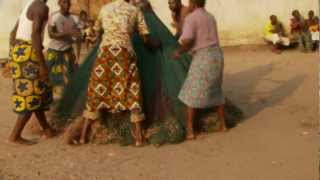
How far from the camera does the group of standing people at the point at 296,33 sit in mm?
13008

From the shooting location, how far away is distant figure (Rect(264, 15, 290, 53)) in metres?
13.0

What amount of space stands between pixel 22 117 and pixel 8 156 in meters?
0.46

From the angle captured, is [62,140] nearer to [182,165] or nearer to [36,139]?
[36,139]

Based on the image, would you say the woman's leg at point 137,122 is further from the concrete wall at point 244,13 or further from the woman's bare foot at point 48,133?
the concrete wall at point 244,13

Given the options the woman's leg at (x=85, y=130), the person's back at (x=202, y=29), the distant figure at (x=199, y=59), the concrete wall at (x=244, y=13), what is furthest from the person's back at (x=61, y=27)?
the concrete wall at (x=244, y=13)

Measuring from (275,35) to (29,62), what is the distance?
725cm

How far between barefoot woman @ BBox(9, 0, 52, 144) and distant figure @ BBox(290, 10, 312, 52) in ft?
23.8

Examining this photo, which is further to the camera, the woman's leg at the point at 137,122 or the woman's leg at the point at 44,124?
the woman's leg at the point at 44,124

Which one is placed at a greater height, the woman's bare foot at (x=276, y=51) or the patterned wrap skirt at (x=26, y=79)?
the patterned wrap skirt at (x=26, y=79)

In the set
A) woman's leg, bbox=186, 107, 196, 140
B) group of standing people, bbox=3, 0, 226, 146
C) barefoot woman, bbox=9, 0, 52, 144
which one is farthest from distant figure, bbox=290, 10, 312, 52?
barefoot woman, bbox=9, 0, 52, 144

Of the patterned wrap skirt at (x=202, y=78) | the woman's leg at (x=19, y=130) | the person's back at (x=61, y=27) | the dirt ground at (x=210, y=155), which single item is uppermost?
the person's back at (x=61, y=27)

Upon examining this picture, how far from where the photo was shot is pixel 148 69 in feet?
23.4

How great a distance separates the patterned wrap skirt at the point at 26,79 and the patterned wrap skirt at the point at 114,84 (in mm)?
530

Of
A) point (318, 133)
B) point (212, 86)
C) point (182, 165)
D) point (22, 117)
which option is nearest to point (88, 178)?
point (182, 165)
